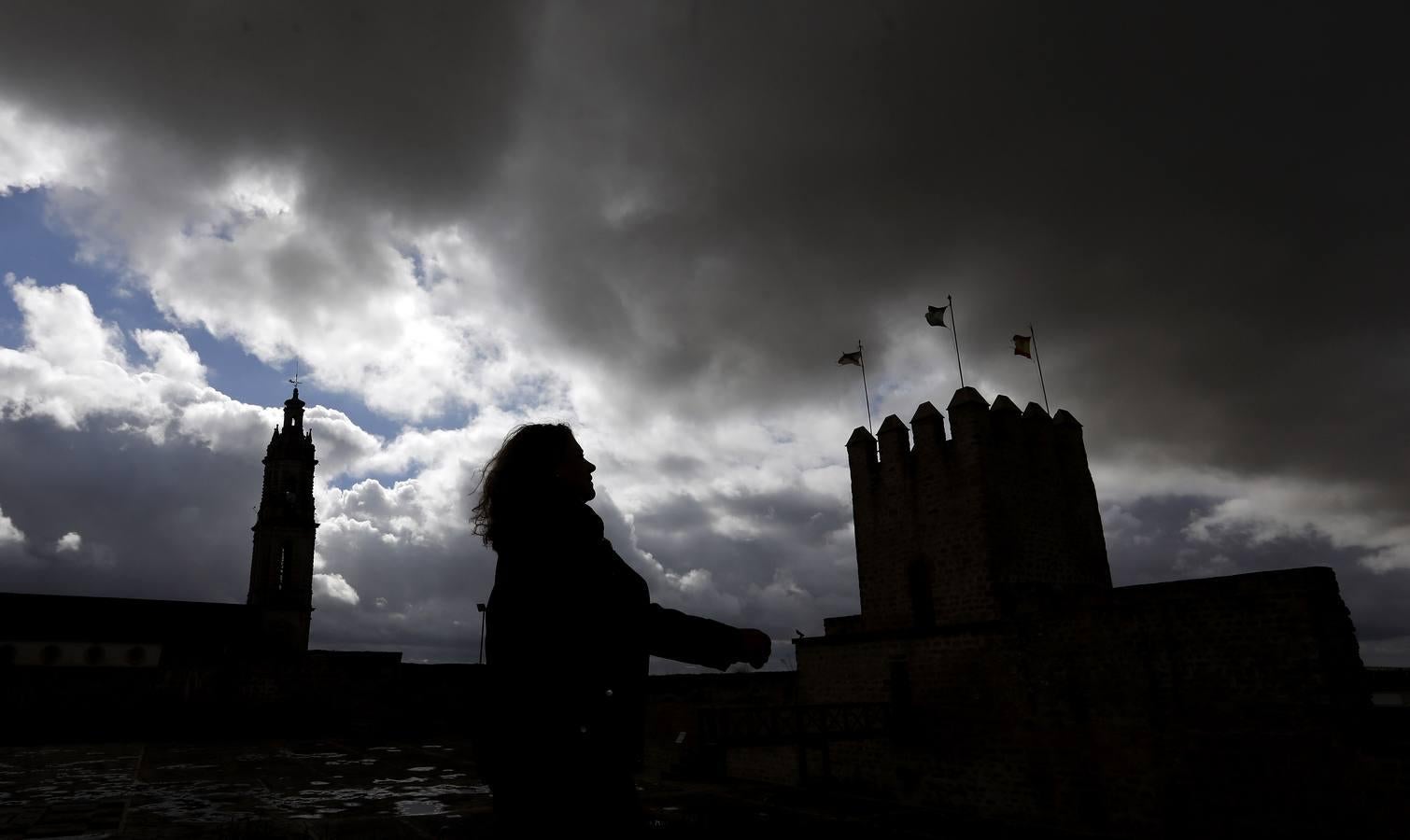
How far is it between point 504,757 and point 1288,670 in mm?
14626

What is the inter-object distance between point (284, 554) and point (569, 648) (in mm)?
61003

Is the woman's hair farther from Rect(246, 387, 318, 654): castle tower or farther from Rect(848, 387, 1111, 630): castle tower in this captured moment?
Rect(246, 387, 318, 654): castle tower

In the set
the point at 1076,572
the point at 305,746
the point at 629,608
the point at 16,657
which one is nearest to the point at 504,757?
the point at 629,608

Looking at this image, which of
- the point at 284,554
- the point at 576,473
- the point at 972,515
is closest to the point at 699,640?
the point at 576,473

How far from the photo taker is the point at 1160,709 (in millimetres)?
13250

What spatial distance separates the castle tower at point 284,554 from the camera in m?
52.8

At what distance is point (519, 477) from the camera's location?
77.2 inches

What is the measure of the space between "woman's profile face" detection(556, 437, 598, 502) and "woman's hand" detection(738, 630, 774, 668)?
0.56 m

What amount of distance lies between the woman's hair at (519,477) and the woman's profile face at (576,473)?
0.06 ft

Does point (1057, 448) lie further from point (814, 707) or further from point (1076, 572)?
point (814, 707)

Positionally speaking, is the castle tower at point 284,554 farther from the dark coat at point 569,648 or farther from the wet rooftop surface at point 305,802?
the dark coat at point 569,648

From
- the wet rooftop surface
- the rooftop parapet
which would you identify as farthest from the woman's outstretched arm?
the rooftop parapet

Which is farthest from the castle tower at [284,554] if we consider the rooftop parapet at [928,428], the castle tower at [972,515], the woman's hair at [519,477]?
the woman's hair at [519,477]

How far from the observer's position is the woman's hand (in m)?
1.94
